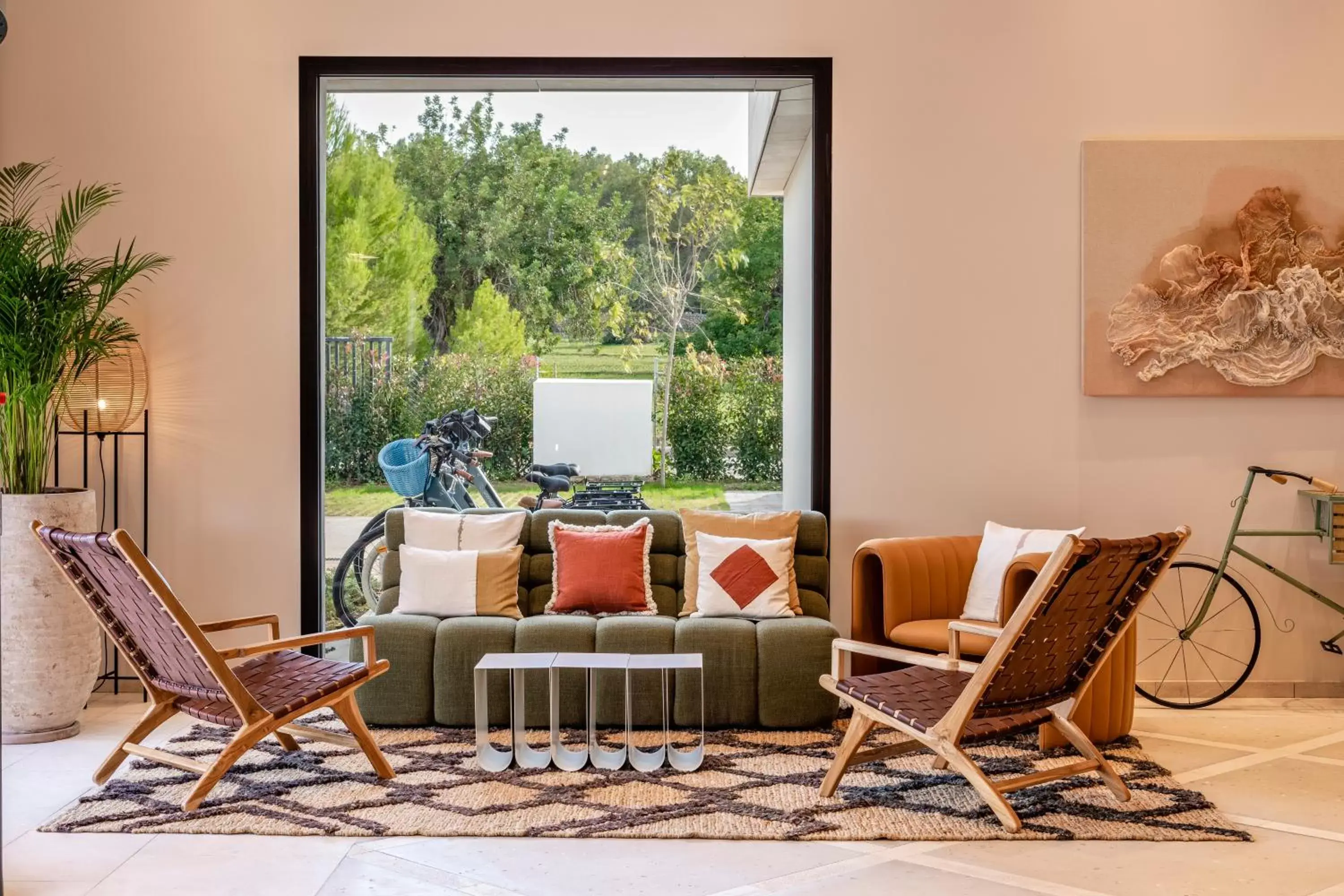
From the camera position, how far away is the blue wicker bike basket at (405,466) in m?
5.89

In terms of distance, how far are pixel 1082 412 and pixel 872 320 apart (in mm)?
1141

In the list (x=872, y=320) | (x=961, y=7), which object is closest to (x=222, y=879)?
(x=872, y=320)

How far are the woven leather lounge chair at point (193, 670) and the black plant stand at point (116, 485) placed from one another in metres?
1.52

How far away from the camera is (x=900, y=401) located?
5.73 meters

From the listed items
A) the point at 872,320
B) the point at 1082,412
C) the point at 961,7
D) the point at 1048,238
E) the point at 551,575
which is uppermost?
the point at 961,7

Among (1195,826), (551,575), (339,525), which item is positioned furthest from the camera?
(339,525)

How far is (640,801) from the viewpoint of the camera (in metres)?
4.03

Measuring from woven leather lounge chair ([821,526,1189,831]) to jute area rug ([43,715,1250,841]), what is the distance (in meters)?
0.13

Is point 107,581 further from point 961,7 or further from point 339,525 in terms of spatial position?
point 961,7

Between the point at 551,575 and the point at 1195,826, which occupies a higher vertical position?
the point at 551,575

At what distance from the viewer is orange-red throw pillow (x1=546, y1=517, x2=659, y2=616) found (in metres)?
5.23

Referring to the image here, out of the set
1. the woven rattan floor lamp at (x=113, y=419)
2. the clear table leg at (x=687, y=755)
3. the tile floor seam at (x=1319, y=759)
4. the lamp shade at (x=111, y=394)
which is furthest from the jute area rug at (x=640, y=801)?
the lamp shade at (x=111, y=394)

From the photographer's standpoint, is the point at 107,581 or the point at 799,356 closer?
the point at 107,581

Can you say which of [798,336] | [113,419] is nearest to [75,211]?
[113,419]
